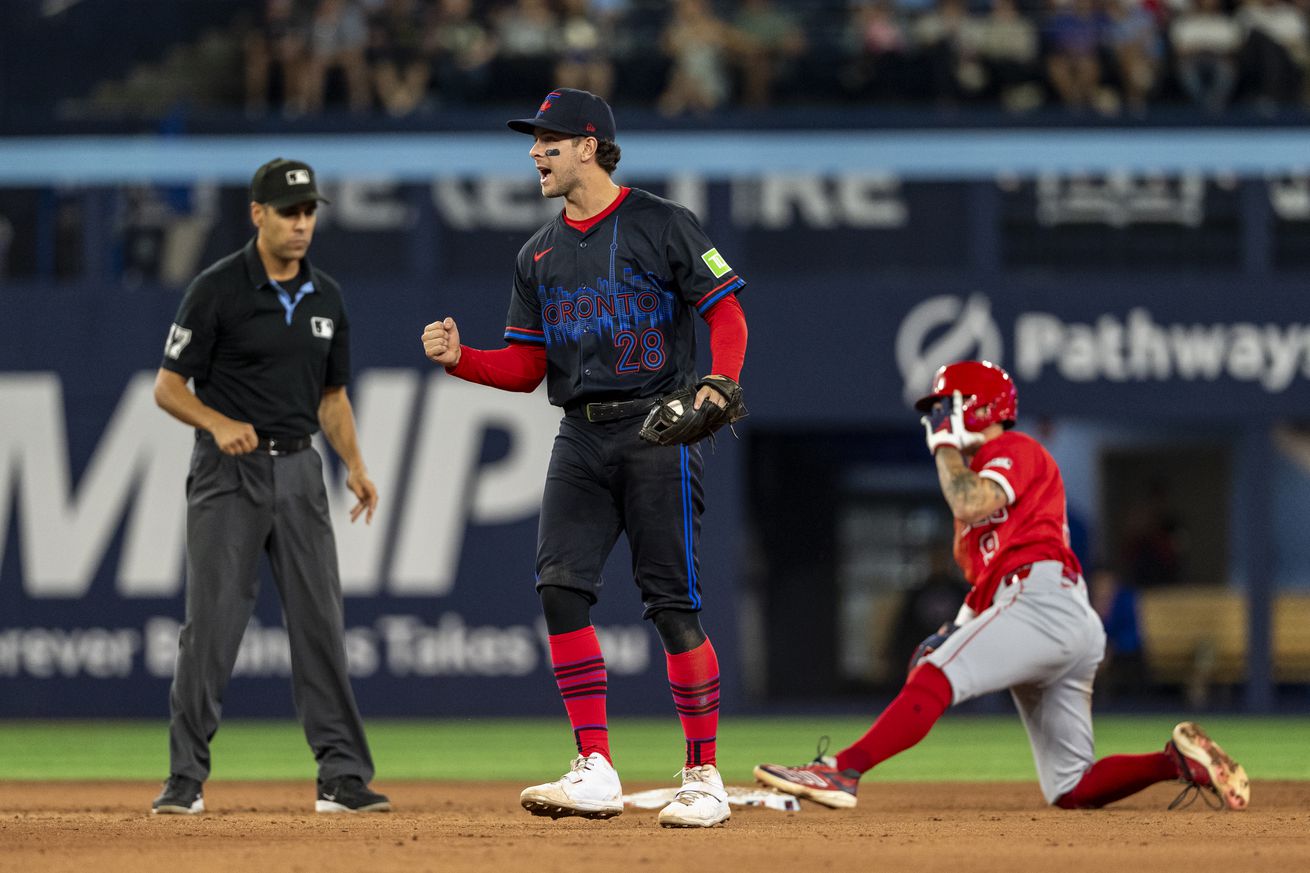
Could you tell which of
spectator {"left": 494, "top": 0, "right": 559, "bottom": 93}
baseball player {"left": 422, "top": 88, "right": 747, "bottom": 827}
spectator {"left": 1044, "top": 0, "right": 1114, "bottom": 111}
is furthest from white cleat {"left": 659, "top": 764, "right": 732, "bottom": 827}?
spectator {"left": 494, "top": 0, "right": 559, "bottom": 93}

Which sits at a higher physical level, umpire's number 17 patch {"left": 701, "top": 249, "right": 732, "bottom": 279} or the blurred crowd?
the blurred crowd

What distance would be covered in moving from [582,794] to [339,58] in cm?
1198

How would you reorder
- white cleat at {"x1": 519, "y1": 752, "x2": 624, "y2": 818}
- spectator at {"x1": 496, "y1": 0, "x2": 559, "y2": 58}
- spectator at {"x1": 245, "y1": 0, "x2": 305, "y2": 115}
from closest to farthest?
white cleat at {"x1": 519, "y1": 752, "x2": 624, "y2": 818}, spectator at {"x1": 245, "y1": 0, "x2": 305, "y2": 115}, spectator at {"x1": 496, "y1": 0, "x2": 559, "y2": 58}

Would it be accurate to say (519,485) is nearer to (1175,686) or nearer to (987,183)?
(987,183)

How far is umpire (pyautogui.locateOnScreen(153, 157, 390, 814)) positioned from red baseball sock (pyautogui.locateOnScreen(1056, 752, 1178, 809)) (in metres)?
2.59

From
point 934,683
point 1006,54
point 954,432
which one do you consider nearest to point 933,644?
point 934,683

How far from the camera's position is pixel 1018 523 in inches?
280

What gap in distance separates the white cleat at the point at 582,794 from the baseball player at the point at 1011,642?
0.75 metres

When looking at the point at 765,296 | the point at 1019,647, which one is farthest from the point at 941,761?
the point at 765,296

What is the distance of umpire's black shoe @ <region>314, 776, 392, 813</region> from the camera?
7.09 metres

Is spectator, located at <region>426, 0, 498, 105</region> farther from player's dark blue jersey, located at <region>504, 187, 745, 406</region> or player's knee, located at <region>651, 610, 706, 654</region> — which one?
player's knee, located at <region>651, 610, 706, 654</region>

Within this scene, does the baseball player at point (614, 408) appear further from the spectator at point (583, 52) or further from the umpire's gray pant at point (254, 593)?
the spectator at point (583, 52)

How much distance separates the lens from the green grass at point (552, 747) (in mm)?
10133

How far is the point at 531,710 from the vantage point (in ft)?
46.5
